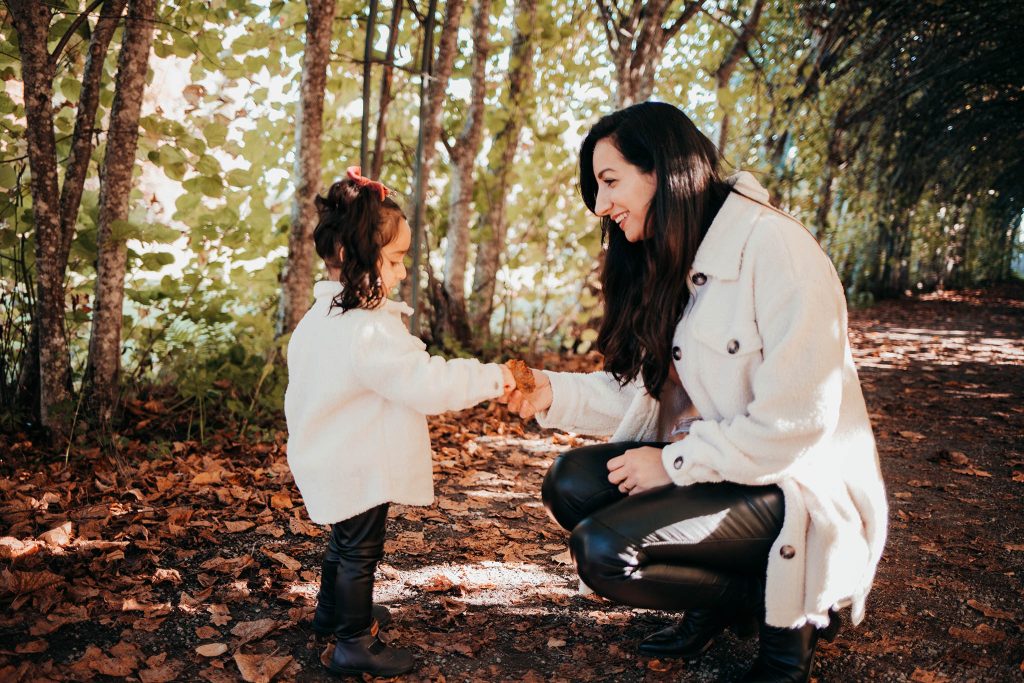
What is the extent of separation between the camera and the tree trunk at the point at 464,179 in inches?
250

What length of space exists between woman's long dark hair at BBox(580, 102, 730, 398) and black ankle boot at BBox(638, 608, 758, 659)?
0.76 metres

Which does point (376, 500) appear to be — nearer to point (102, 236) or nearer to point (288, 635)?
point (288, 635)

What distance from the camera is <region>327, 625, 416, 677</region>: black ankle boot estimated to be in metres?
2.40

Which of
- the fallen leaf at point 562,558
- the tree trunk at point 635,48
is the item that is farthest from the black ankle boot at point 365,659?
the tree trunk at point 635,48

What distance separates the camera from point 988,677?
241 cm

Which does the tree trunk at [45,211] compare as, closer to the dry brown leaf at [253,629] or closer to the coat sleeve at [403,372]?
the dry brown leaf at [253,629]

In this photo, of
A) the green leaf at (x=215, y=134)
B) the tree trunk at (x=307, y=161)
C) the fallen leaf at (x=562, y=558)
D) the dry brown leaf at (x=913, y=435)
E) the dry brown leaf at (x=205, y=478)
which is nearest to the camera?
the fallen leaf at (x=562, y=558)

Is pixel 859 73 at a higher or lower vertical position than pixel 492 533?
higher

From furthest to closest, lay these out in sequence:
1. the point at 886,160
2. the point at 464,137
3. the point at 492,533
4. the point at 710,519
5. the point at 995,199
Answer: the point at 995,199
the point at 886,160
the point at 464,137
the point at 492,533
the point at 710,519

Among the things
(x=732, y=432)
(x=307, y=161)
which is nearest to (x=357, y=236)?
(x=732, y=432)

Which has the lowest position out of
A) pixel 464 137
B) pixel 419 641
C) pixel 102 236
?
pixel 419 641

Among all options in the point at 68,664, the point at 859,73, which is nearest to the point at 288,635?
the point at 68,664

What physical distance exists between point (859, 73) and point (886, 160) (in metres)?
3.64

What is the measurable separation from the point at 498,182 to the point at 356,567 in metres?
4.89
